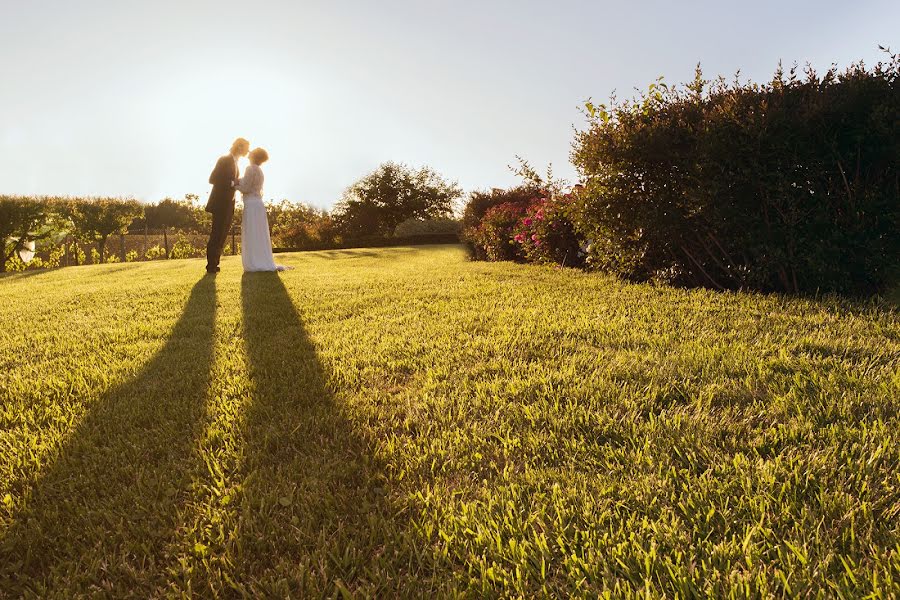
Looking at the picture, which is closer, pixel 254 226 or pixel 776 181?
pixel 776 181

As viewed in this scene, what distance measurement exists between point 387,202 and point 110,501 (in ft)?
97.2

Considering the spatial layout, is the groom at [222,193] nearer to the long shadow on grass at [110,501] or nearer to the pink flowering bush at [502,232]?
the pink flowering bush at [502,232]

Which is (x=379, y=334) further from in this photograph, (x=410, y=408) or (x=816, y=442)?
(x=816, y=442)

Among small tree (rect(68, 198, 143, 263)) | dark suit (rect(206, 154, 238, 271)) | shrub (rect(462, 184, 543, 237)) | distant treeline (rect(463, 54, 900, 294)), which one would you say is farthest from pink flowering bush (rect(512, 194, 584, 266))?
small tree (rect(68, 198, 143, 263))

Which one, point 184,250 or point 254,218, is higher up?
point 254,218

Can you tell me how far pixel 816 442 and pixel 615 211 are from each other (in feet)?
14.8

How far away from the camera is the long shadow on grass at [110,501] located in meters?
1.41

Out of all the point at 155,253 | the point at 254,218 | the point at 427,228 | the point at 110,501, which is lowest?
the point at 110,501

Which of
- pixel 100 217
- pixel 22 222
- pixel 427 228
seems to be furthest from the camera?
pixel 427 228

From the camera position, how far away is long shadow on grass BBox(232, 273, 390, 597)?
1388 millimetres

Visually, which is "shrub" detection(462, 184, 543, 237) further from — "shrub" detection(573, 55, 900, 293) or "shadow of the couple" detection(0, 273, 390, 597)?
"shadow of the couple" detection(0, 273, 390, 597)

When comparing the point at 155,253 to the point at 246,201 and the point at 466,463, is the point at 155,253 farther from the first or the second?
the point at 466,463

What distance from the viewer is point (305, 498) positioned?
1.69 meters

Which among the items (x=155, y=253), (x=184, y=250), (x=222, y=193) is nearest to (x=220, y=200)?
(x=222, y=193)
